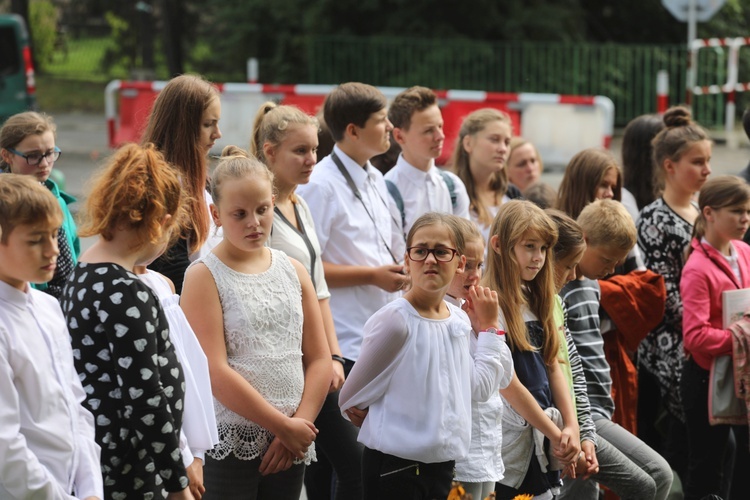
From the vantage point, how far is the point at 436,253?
392 centimetres

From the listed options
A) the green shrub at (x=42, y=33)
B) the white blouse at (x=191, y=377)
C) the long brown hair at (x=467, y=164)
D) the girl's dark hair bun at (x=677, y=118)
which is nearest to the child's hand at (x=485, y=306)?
the white blouse at (x=191, y=377)

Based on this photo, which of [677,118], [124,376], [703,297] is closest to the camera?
[124,376]

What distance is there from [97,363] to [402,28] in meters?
20.3

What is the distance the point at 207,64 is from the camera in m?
26.7

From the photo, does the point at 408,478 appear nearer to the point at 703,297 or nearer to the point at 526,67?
the point at 703,297

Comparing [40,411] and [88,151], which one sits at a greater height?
[40,411]

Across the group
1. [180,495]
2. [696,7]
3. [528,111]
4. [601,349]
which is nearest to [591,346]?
[601,349]

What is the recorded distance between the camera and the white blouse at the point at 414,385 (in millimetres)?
3795

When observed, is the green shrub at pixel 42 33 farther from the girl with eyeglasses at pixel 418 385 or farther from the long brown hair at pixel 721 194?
the girl with eyeglasses at pixel 418 385

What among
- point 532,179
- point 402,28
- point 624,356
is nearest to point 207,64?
point 402,28

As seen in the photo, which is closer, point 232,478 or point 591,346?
point 232,478

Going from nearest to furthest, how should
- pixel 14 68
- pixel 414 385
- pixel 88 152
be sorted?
pixel 414 385 → pixel 14 68 → pixel 88 152

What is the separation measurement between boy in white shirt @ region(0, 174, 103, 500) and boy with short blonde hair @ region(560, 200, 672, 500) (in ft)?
8.01

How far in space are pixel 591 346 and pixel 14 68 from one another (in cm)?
1560
